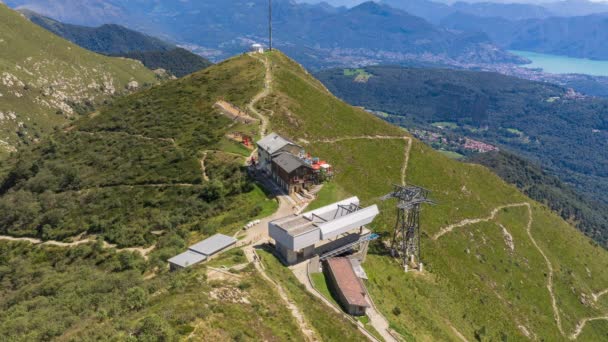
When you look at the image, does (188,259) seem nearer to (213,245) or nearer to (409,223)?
(213,245)

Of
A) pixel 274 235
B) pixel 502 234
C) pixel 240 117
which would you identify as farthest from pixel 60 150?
pixel 502 234

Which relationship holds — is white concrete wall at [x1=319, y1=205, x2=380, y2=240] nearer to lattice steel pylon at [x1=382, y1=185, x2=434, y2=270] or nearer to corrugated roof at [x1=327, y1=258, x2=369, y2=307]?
corrugated roof at [x1=327, y1=258, x2=369, y2=307]

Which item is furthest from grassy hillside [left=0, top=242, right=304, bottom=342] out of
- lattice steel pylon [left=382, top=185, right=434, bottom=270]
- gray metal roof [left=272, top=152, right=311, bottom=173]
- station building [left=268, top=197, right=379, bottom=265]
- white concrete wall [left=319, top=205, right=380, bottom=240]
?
lattice steel pylon [left=382, top=185, right=434, bottom=270]

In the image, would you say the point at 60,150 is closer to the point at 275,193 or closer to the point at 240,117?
the point at 240,117

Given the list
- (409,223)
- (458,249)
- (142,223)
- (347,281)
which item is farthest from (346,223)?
(142,223)

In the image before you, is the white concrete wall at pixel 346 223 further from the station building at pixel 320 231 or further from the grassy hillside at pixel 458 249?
the grassy hillside at pixel 458 249

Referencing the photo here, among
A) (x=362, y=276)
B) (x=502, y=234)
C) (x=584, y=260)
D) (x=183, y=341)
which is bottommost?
(x=584, y=260)
